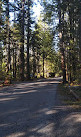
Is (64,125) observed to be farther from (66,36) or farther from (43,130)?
(66,36)

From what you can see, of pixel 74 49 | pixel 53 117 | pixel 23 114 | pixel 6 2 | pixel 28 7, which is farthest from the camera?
pixel 28 7

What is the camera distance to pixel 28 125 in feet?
15.7

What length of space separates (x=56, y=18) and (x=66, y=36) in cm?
310

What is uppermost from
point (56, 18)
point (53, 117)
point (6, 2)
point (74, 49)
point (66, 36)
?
point (6, 2)

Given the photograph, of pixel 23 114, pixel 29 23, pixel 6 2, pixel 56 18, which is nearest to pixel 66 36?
pixel 56 18

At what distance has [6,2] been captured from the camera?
21.8 metres

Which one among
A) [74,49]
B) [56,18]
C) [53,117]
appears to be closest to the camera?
[53,117]

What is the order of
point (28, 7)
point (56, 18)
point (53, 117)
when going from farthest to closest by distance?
point (28, 7)
point (56, 18)
point (53, 117)

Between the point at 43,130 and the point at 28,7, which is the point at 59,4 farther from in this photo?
the point at 43,130

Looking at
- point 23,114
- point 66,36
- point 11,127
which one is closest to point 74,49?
point 66,36

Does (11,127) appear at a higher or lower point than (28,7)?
lower

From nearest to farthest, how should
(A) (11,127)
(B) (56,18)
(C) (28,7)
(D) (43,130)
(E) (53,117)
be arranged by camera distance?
(D) (43,130) < (A) (11,127) < (E) (53,117) < (B) (56,18) < (C) (28,7)

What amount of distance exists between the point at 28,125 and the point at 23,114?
53.8 inches

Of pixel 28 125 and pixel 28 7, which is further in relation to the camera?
pixel 28 7
